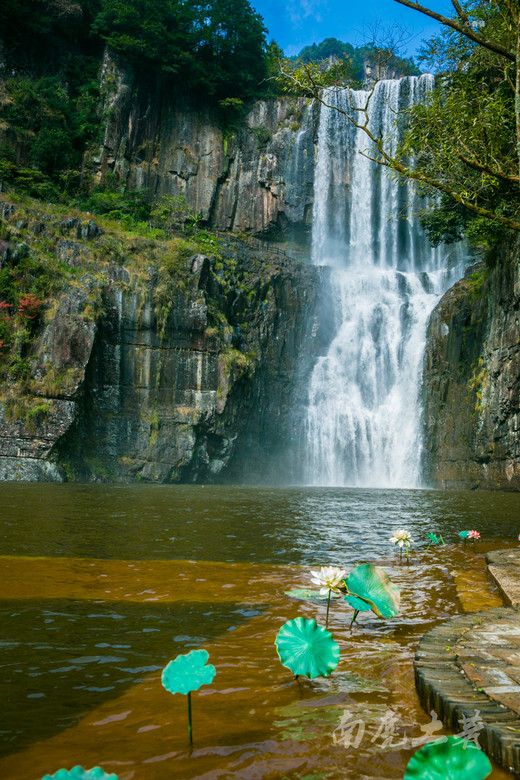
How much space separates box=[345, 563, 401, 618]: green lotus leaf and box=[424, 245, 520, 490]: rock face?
704 inches

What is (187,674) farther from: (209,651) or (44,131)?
(44,131)

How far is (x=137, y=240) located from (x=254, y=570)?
79.3ft

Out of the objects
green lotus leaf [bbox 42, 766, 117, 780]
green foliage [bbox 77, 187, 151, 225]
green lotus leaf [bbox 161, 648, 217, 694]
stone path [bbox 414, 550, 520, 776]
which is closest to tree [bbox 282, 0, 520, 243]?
stone path [bbox 414, 550, 520, 776]

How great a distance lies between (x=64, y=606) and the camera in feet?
11.9

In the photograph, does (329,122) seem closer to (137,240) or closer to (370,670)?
(137,240)

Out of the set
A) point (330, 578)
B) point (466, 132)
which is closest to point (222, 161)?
point (466, 132)

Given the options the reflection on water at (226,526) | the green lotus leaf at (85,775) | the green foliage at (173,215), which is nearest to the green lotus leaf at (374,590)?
the green lotus leaf at (85,775)

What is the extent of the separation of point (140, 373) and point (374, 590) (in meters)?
22.0

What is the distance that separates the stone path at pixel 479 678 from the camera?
5.43ft

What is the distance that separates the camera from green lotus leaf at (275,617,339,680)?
218 centimetres

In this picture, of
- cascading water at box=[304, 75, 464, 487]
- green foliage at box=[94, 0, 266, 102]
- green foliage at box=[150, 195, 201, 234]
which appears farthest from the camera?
→ green foliage at box=[94, 0, 266, 102]

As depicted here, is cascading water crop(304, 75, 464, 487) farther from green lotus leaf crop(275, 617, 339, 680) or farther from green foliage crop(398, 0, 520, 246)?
green lotus leaf crop(275, 617, 339, 680)

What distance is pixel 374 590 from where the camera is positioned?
3076 millimetres

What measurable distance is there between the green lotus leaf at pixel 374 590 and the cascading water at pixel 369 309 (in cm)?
2215
